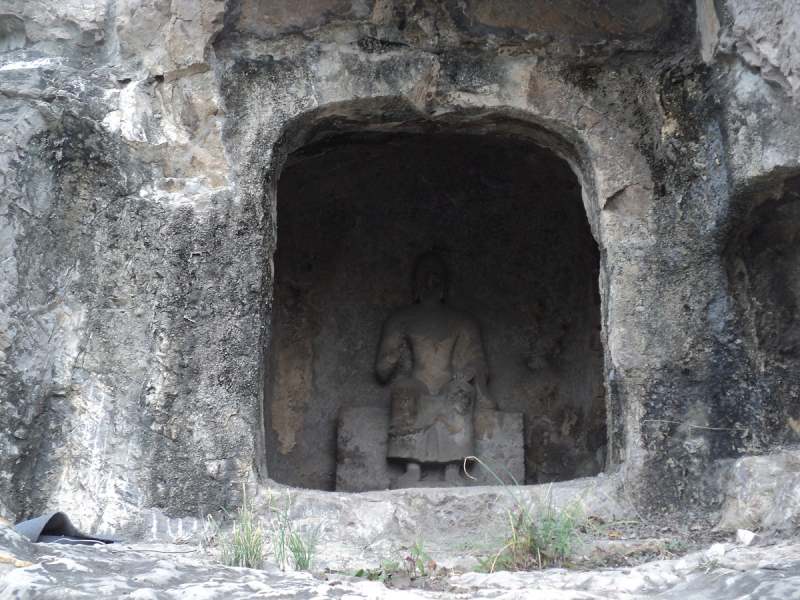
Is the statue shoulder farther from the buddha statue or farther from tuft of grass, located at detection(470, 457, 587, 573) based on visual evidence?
→ tuft of grass, located at detection(470, 457, 587, 573)

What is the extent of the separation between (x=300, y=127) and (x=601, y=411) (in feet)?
7.24

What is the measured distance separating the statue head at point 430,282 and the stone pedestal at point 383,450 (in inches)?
27.4

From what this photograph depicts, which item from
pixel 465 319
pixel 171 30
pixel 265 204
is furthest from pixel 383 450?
pixel 171 30

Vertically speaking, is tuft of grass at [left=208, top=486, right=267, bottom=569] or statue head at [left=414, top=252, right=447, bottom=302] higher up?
statue head at [left=414, top=252, right=447, bottom=302]

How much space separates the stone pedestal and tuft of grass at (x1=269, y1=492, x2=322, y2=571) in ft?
4.58

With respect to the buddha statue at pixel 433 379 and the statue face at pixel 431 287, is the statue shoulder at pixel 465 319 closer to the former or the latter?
the buddha statue at pixel 433 379

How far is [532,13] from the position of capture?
4137 millimetres

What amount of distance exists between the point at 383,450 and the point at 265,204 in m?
1.71

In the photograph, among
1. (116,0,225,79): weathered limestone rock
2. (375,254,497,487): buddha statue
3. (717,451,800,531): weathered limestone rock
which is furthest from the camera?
(375,254,497,487): buddha statue

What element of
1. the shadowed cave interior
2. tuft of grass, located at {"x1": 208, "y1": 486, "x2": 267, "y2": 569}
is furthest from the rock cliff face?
the shadowed cave interior

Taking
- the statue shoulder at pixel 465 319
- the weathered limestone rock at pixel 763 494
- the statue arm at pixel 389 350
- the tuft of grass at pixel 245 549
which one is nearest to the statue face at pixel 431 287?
the statue shoulder at pixel 465 319

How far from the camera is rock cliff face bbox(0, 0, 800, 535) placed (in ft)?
12.3

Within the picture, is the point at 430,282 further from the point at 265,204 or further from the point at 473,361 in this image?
the point at 265,204

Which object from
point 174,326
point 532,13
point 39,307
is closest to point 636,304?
point 532,13
